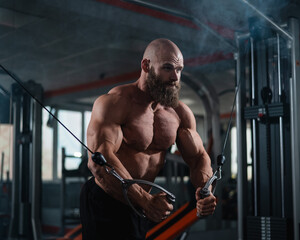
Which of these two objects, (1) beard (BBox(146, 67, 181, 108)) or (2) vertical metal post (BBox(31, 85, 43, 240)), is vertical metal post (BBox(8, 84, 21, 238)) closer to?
(2) vertical metal post (BBox(31, 85, 43, 240))

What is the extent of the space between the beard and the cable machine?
1.36 metres

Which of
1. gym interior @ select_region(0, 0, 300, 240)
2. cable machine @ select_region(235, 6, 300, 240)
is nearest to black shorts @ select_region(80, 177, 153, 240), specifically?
gym interior @ select_region(0, 0, 300, 240)

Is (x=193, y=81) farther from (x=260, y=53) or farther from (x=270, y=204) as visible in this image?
(x=270, y=204)

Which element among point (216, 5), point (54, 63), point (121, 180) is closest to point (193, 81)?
point (216, 5)

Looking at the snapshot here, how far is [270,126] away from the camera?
2.53 meters

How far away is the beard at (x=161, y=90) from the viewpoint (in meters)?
1.17

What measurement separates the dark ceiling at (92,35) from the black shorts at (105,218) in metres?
0.33

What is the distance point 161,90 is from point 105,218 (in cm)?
45

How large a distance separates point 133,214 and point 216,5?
1.57m

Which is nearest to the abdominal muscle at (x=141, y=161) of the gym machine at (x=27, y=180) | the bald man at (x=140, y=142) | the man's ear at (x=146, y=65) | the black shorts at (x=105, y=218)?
the bald man at (x=140, y=142)

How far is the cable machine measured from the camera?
2.42 metres

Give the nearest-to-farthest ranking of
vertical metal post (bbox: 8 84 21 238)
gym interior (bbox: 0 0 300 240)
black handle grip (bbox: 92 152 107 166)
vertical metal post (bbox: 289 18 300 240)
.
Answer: black handle grip (bbox: 92 152 107 166) < gym interior (bbox: 0 0 300 240) < vertical metal post (bbox: 289 18 300 240) < vertical metal post (bbox: 8 84 21 238)

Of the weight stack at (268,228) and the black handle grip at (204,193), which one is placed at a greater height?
the black handle grip at (204,193)

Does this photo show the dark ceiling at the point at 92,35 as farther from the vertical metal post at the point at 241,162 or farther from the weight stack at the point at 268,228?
the weight stack at the point at 268,228
